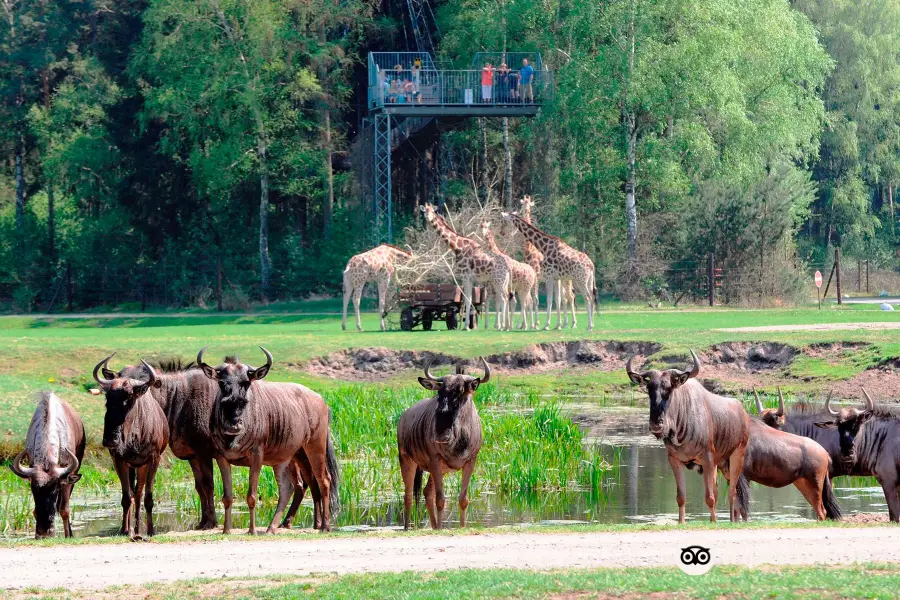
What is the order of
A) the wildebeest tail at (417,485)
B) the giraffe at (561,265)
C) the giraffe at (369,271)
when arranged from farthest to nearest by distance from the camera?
1. the giraffe at (369,271)
2. the giraffe at (561,265)
3. the wildebeest tail at (417,485)

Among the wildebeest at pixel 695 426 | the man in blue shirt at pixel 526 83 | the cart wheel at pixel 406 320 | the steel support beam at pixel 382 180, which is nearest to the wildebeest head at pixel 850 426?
the wildebeest at pixel 695 426

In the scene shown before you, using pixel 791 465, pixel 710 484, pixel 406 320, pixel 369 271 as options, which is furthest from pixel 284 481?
pixel 369 271

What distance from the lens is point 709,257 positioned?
163 ft

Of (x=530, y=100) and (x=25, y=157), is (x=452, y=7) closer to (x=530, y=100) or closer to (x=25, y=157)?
(x=530, y=100)

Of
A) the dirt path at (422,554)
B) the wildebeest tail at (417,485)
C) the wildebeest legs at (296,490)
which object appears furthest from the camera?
the wildebeest tail at (417,485)

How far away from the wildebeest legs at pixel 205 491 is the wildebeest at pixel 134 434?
0.80m

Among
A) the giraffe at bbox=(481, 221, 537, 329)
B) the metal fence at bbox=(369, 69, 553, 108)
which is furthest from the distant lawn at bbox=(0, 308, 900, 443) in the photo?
the metal fence at bbox=(369, 69, 553, 108)

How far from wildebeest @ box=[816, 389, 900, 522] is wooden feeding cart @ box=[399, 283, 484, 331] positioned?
67.8 feet

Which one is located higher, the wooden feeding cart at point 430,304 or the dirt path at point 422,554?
the wooden feeding cart at point 430,304

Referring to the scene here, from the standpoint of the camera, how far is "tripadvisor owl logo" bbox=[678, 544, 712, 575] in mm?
10305

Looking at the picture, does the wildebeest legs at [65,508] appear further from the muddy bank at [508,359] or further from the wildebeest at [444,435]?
the muddy bank at [508,359]

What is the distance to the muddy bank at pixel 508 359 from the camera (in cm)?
3008

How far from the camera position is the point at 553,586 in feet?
32.2

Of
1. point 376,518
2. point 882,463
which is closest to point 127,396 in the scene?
point 376,518
